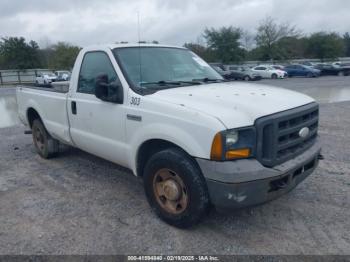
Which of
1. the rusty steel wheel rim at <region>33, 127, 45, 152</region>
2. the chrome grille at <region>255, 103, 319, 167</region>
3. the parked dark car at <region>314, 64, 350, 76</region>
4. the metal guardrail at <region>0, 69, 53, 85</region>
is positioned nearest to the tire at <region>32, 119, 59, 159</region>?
the rusty steel wheel rim at <region>33, 127, 45, 152</region>

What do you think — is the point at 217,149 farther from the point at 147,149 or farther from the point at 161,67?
the point at 161,67

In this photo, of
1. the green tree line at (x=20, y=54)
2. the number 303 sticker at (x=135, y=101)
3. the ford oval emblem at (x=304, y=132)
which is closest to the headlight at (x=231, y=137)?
the ford oval emblem at (x=304, y=132)

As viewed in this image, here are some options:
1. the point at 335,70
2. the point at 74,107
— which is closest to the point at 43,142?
the point at 74,107

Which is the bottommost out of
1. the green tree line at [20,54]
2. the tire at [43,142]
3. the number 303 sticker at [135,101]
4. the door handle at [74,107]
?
the tire at [43,142]

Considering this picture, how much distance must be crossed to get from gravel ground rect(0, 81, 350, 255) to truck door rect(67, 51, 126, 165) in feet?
2.07

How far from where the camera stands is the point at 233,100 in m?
3.30

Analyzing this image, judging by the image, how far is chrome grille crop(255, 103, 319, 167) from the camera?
120 inches

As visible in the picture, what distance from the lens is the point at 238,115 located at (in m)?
3.01

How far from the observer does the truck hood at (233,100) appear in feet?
9.90

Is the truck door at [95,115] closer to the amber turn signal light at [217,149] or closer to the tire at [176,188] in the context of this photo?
the tire at [176,188]

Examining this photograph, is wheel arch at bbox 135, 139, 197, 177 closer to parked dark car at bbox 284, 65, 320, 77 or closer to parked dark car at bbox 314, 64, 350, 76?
parked dark car at bbox 284, 65, 320, 77

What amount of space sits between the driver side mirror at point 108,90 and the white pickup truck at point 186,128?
1 centimetres

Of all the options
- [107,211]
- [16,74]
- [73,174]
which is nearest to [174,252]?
[107,211]

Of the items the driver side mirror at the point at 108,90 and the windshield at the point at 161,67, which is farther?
the windshield at the point at 161,67
